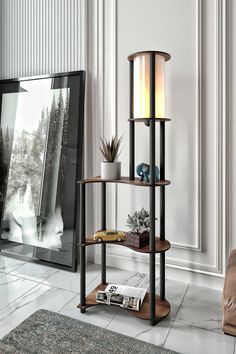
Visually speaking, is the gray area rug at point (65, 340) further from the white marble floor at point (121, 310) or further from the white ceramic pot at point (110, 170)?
the white ceramic pot at point (110, 170)

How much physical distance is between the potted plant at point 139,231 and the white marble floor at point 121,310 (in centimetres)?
43

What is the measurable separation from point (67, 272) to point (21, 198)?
785 mm

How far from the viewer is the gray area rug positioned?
4.68ft

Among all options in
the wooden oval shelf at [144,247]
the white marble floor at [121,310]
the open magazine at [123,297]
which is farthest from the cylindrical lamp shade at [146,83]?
the white marble floor at [121,310]

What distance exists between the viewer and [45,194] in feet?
8.27

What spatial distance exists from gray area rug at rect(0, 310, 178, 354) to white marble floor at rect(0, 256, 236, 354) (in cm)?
6

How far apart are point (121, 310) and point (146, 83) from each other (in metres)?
1.32

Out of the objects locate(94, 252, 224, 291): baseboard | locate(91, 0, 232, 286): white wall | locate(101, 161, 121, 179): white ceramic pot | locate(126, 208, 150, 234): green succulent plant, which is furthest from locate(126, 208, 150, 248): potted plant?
locate(94, 252, 224, 291): baseboard

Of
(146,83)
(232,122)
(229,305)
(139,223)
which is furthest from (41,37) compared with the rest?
(229,305)

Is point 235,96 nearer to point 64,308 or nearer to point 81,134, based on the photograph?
point 81,134

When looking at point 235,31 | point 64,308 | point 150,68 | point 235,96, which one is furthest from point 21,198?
point 235,31

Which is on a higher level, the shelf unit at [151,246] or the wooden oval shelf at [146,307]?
the shelf unit at [151,246]

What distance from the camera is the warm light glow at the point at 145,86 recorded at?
5.47 ft

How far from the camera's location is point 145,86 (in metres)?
1.67
